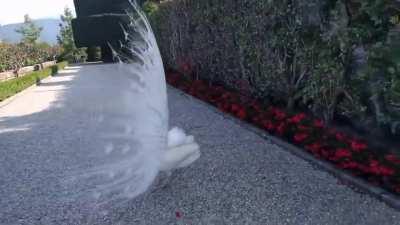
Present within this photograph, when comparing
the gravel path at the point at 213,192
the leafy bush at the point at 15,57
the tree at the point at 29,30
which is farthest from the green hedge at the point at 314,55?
the tree at the point at 29,30

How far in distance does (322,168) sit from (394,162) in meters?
0.73

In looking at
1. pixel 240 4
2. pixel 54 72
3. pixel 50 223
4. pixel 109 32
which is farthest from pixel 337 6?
pixel 109 32

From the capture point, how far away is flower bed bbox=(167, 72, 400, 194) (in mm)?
3580

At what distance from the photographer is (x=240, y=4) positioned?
6.77m

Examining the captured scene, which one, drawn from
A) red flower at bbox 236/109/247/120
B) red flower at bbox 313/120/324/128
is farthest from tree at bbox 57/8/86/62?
red flower at bbox 313/120/324/128

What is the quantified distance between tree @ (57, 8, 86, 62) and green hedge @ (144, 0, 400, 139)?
28.9 meters

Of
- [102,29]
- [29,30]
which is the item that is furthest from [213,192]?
[29,30]

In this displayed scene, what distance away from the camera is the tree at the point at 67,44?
35.7 m

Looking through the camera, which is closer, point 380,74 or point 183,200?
point 183,200

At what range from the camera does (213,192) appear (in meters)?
3.73

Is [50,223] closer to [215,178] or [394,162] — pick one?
[215,178]

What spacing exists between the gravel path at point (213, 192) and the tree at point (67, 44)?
30749 mm

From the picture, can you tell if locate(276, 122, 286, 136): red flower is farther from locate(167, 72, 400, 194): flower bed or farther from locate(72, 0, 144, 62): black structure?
locate(72, 0, 144, 62): black structure

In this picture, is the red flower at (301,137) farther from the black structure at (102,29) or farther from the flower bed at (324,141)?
the black structure at (102,29)
